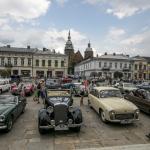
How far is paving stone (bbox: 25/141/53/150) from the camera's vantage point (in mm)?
4051

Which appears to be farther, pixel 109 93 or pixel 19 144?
pixel 109 93

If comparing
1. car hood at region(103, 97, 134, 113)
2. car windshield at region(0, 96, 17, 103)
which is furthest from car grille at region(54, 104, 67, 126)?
car windshield at region(0, 96, 17, 103)

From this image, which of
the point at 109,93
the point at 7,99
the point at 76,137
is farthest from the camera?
the point at 109,93

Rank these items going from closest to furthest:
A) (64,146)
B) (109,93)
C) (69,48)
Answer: (64,146)
(109,93)
(69,48)

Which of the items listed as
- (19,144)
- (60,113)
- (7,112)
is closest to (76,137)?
(60,113)

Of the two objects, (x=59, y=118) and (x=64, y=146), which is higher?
(x=59, y=118)

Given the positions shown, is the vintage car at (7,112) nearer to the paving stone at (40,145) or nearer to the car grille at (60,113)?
the paving stone at (40,145)

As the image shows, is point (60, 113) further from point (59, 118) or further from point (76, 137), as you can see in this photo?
point (76, 137)

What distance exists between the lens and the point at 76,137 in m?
4.79

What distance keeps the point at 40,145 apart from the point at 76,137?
1.31 metres

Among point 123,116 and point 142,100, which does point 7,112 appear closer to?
point 123,116

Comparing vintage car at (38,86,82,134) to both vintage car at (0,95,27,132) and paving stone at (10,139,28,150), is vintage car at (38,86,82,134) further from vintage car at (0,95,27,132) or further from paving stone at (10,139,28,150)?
vintage car at (0,95,27,132)

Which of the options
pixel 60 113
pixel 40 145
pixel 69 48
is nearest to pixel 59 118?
pixel 60 113

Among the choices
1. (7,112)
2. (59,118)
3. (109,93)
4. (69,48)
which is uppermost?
(69,48)
